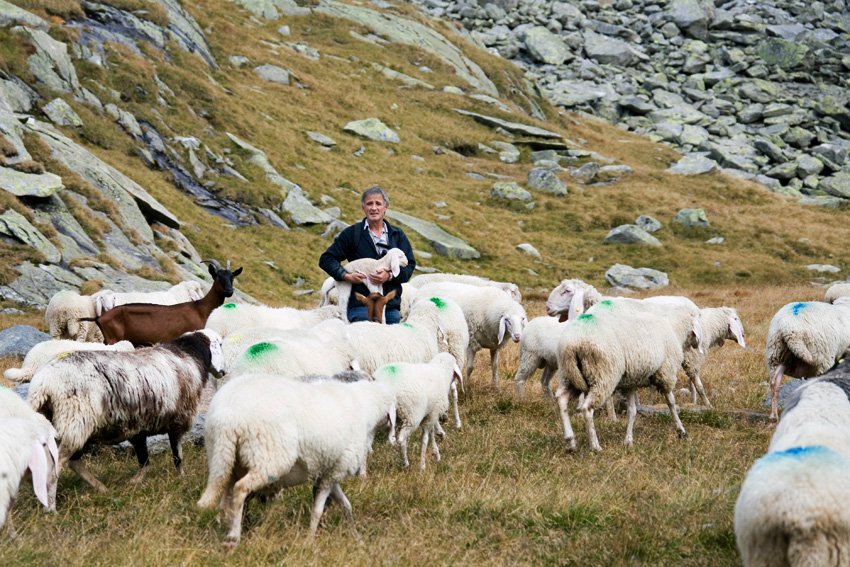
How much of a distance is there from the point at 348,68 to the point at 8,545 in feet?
147

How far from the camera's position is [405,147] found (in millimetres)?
40625

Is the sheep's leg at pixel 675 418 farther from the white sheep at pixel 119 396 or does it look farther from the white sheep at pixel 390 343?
the white sheep at pixel 119 396

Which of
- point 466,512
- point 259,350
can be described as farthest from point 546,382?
point 466,512

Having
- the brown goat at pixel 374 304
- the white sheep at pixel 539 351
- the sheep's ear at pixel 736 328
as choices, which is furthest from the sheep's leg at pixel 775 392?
the brown goat at pixel 374 304

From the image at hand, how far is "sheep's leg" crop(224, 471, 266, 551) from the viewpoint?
4812 millimetres

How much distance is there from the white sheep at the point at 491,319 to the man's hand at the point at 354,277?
2.86 metres

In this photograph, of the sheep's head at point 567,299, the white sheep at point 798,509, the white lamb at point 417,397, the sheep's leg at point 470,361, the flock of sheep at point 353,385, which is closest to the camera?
the white sheep at point 798,509

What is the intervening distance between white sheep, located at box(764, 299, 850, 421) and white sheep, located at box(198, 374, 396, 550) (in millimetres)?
6272

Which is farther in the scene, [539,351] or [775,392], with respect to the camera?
[539,351]

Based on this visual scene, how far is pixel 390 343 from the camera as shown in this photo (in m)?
9.12

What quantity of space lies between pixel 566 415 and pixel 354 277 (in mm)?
3178

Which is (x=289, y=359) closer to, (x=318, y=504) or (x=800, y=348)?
(x=318, y=504)

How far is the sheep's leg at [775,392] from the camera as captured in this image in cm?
922

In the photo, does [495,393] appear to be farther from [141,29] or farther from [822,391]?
[141,29]
